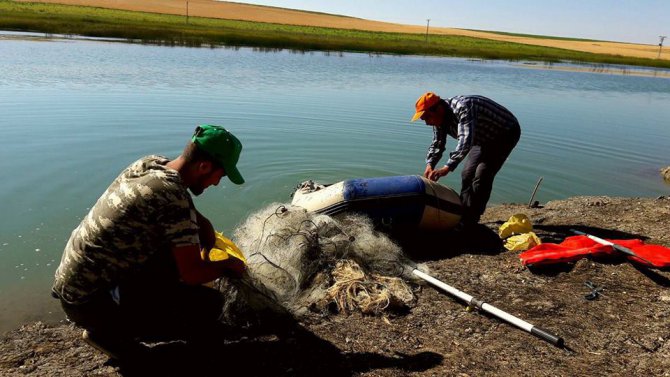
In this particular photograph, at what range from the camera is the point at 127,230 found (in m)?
3.08

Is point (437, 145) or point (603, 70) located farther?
point (603, 70)

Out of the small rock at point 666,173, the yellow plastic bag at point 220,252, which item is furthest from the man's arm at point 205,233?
the small rock at point 666,173

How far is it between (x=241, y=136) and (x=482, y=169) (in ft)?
22.9

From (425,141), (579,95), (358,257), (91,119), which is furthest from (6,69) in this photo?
(579,95)

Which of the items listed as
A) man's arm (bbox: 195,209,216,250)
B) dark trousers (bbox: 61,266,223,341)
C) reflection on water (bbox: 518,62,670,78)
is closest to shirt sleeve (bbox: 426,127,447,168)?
man's arm (bbox: 195,209,216,250)

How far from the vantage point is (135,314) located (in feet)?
11.4

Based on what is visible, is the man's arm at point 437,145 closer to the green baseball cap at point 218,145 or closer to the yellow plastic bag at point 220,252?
the yellow plastic bag at point 220,252

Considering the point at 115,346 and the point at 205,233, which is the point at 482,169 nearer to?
the point at 205,233

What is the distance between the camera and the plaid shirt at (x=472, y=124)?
20.2 ft

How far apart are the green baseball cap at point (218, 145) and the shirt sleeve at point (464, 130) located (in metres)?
3.58

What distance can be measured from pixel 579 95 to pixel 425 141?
14725mm

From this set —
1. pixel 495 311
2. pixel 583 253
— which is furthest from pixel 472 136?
pixel 495 311

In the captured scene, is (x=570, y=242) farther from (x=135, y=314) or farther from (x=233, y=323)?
(x=135, y=314)

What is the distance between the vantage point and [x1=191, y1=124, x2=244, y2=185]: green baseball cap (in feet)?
10.2
